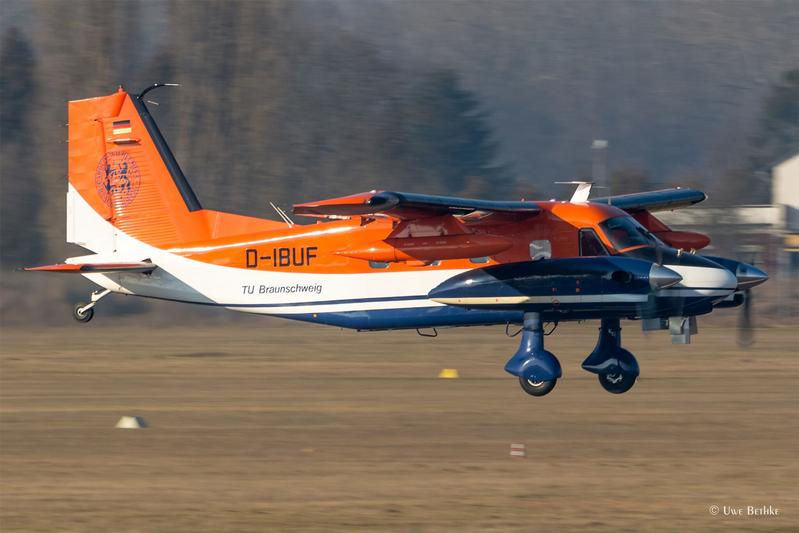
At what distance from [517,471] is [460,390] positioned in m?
6.93

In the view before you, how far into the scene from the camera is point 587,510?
13477 millimetres

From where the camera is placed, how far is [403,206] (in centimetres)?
1709

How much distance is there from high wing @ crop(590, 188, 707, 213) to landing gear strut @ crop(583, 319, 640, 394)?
98.2 inches

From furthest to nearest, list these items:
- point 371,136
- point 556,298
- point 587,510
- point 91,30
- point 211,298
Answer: point 371,136, point 91,30, point 211,298, point 556,298, point 587,510

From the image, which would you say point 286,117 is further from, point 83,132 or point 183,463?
point 183,463

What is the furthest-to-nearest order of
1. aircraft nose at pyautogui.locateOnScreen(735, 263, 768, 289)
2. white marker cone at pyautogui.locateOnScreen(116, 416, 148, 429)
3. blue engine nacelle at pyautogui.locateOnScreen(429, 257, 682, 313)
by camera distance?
white marker cone at pyautogui.locateOnScreen(116, 416, 148, 429) < aircraft nose at pyautogui.locateOnScreen(735, 263, 768, 289) < blue engine nacelle at pyautogui.locateOnScreen(429, 257, 682, 313)

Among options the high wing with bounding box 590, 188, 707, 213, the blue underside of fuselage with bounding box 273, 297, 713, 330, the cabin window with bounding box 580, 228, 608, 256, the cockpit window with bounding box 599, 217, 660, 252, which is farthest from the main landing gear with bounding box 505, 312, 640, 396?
the high wing with bounding box 590, 188, 707, 213

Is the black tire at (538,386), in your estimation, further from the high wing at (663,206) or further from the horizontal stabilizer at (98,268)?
the horizontal stabilizer at (98,268)

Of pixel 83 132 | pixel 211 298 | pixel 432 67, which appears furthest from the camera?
pixel 432 67

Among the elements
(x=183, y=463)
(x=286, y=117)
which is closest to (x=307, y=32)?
(x=286, y=117)

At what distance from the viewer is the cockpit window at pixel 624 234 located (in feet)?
59.9

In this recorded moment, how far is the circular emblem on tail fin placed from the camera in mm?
21609

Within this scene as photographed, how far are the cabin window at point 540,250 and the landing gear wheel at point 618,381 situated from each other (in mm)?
2768

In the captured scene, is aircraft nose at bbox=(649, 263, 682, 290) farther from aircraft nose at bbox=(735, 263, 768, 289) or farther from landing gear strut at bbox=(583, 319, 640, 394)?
landing gear strut at bbox=(583, 319, 640, 394)
